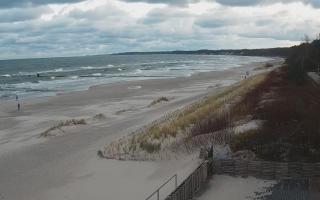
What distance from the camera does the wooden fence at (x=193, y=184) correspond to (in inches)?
595

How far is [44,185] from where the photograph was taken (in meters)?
19.7

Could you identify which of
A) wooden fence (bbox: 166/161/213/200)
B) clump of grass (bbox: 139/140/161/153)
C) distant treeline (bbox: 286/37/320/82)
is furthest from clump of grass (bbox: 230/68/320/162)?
distant treeline (bbox: 286/37/320/82)

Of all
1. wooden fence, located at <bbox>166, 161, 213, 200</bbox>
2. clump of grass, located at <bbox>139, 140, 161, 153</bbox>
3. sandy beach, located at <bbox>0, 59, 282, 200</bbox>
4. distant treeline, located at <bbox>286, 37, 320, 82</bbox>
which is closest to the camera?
wooden fence, located at <bbox>166, 161, 213, 200</bbox>

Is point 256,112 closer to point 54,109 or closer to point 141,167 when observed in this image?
point 141,167

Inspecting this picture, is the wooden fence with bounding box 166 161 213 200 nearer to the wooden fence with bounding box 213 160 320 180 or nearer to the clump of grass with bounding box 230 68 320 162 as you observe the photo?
the wooden fence with bounding box 213 160 320 180

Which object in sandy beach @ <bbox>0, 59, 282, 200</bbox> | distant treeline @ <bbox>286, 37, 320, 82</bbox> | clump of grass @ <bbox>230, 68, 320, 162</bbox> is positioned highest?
distant treeline @ <bbox>286, 37, 320, 82</bbox>

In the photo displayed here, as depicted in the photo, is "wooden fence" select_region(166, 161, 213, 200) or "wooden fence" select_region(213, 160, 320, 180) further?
"wooden fence" select_region(213, 160, 320, 180)

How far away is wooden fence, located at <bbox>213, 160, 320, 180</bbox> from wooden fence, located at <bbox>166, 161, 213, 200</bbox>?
609 mm

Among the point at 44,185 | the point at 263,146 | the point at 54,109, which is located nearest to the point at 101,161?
the point at 44,185

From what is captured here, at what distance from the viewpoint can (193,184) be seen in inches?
651

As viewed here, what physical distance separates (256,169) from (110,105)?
30.7 m

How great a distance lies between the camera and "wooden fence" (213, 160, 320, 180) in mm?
18000

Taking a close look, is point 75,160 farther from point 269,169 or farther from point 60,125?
point 60,125

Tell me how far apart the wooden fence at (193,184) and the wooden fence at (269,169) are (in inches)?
24.0
